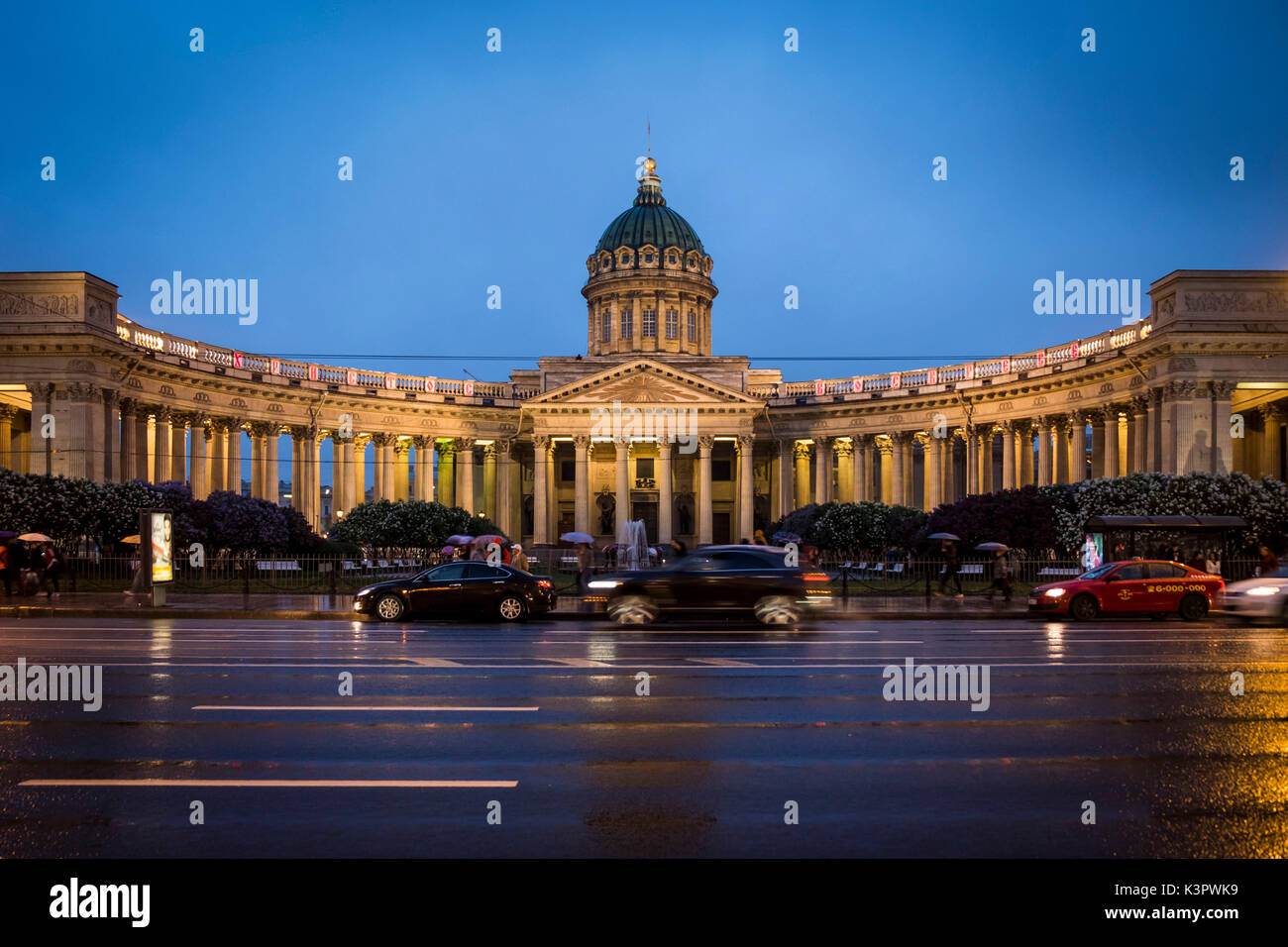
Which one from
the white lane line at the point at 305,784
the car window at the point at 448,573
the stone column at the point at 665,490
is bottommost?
the white lane line at the point at 305,784

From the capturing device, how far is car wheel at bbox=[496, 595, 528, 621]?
937 inches

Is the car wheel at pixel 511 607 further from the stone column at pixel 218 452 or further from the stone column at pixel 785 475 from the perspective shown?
the stone column at pixel 785 475

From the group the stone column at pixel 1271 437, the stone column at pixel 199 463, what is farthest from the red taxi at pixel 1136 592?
the stone column at pixel 199 463

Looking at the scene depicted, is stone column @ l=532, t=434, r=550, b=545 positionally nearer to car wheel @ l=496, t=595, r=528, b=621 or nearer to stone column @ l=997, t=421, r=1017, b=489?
stone column @ l=997, t=421, r=1017, b=489

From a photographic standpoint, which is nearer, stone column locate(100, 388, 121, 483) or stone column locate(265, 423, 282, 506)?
stone column locate(100, 388, 121, 483)

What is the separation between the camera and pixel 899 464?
6469cm

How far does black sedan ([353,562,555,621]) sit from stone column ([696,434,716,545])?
4277cm

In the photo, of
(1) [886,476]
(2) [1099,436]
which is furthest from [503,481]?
(2) [1099,436]

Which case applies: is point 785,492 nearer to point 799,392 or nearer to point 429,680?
point 799,392

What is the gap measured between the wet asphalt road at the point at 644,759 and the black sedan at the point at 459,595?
26.3 ft

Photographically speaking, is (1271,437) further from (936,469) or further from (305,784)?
(305,784)

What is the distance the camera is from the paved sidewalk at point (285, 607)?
2483cm

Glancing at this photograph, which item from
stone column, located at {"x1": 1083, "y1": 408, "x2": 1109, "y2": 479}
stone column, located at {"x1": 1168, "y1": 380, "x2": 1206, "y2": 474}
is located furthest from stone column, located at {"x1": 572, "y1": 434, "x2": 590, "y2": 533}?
stone column, located at {"x1": 1168, "y1": 380, "x2": 1206, "y2": 474}
